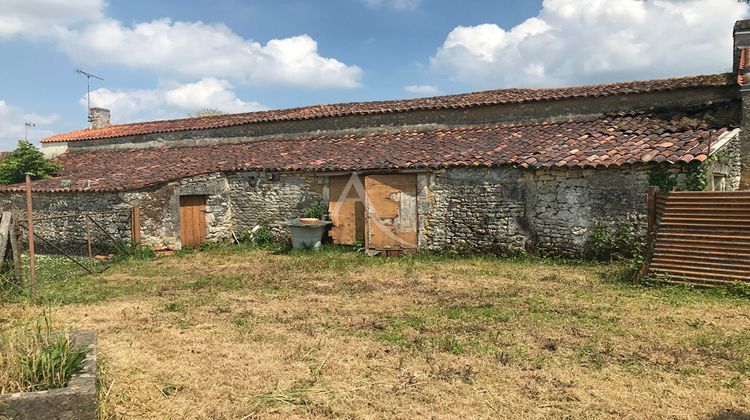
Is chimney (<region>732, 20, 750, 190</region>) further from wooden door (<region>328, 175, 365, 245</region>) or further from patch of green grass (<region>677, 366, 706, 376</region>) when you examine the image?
wooden door (<region>328, 175, 365, 245</region>)

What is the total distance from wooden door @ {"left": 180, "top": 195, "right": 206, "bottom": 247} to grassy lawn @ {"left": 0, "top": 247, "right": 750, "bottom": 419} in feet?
15.0

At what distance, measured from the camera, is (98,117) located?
24406 millimetres

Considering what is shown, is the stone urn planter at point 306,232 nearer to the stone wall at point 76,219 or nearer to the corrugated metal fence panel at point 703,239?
the stone wall at point 76,219

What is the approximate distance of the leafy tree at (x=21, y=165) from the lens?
17531 millimetres

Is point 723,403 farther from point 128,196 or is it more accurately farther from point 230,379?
point 128,196

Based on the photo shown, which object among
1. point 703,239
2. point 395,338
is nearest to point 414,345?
point 395,338

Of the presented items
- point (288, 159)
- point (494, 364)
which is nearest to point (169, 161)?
point (288, 159)

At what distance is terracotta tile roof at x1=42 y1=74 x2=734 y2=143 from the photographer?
12.1 metres

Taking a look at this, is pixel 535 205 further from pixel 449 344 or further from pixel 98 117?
pixel 98 117

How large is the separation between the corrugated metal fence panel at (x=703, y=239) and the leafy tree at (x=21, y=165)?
63.2 ft

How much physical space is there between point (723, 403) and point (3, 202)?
18643 millimetres

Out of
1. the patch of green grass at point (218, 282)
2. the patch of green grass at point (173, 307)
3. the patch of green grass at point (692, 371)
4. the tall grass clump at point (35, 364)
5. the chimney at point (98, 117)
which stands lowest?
the patch of green grass at point (692, 371)

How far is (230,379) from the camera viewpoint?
188 inches

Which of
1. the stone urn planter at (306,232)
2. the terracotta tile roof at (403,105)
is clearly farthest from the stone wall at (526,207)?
the terracotta tile roof at (403,105)
